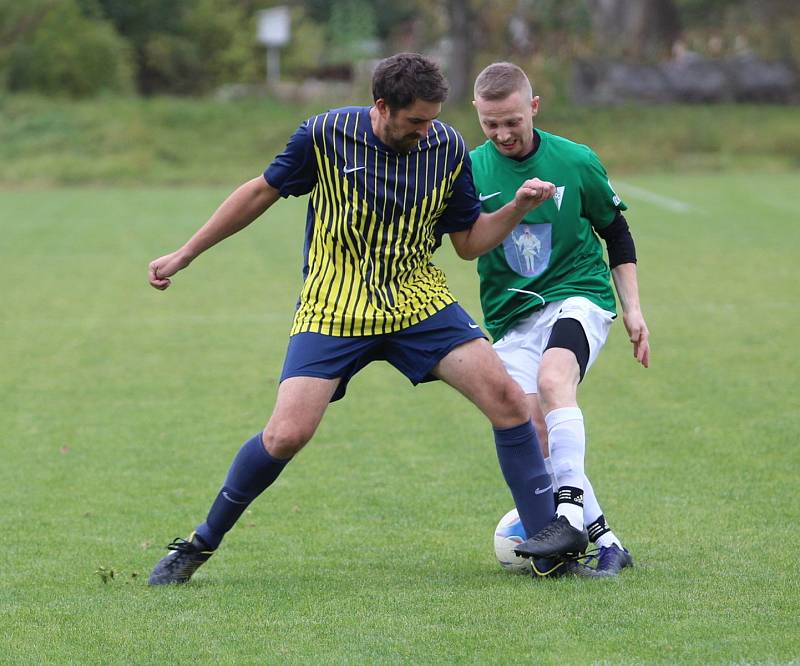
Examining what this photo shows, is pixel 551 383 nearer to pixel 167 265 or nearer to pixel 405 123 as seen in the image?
pixel 405 123

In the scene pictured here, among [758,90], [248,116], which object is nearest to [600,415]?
[248,116]

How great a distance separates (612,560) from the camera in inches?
199

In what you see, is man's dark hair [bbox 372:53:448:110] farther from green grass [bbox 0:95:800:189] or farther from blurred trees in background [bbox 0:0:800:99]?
blurred trees in background [bbox 0:0:800:99]

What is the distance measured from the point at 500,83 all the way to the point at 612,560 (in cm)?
181

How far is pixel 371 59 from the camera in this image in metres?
56.2

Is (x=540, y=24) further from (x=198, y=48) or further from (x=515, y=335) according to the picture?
(x=515, y=335)

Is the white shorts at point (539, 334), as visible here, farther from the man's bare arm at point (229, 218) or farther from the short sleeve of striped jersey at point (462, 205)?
the man's bare arm at point (229, 218)

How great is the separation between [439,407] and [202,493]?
2463 millimetres

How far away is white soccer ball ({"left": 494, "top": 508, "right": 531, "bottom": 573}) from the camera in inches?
203

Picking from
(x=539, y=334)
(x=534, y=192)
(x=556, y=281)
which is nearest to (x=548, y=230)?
(x=556, y=281)

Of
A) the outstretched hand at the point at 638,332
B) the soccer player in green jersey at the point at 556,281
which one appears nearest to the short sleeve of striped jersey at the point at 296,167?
the soccer player in green jersey at the point at 556,281

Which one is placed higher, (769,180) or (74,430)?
(74,430)

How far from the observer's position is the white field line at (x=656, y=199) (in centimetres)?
2242

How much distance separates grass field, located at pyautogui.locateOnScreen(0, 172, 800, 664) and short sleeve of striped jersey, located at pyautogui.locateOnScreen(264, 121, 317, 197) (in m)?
1.46
